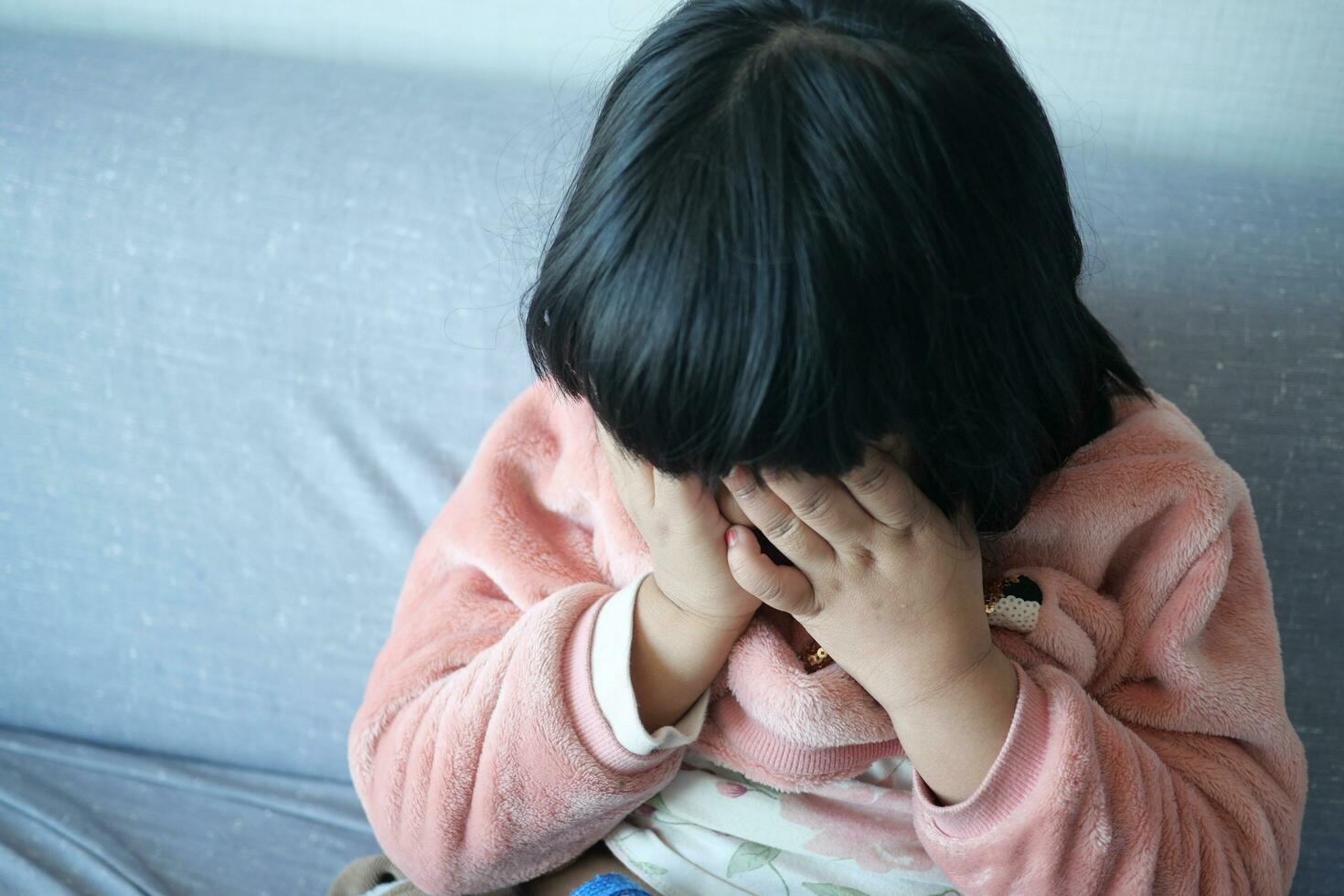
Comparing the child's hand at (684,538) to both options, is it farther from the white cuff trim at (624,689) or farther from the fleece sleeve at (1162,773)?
the fleece sleeve at (1162,773)

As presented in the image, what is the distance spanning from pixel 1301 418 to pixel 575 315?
A: 0.58 meters

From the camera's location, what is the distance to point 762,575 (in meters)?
0.54

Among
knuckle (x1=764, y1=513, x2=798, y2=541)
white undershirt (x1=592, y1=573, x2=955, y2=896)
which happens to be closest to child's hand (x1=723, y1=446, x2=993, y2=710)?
knuckle (x1=764, y1=513, x2=798, y2=541)

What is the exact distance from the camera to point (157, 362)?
0.92m

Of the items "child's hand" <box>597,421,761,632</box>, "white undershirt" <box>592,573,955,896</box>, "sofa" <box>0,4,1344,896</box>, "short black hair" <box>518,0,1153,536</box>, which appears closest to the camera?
"short black hair" <box>518,0,1153,536</box>

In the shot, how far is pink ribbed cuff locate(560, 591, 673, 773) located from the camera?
60 cm

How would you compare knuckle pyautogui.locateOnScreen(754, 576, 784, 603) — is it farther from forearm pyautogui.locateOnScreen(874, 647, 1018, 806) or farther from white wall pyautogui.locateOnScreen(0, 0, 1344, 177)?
white wall pyautogui.locateOnScreen(0, 0, 1344, 177)

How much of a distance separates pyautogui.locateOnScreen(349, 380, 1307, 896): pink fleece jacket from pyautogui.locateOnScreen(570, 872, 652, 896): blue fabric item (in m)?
0.04

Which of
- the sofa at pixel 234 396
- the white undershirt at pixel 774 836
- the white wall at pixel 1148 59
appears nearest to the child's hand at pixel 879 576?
the white undershirt at pixel 774 836

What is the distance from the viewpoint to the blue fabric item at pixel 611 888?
590mm

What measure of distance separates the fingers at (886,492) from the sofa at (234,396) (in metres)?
0.43

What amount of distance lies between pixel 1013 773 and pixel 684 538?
206mm

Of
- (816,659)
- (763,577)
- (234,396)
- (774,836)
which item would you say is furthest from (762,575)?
(234,396)

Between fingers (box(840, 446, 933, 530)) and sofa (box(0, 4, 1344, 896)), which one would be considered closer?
fingers (box(840, 446, 933, 530))
